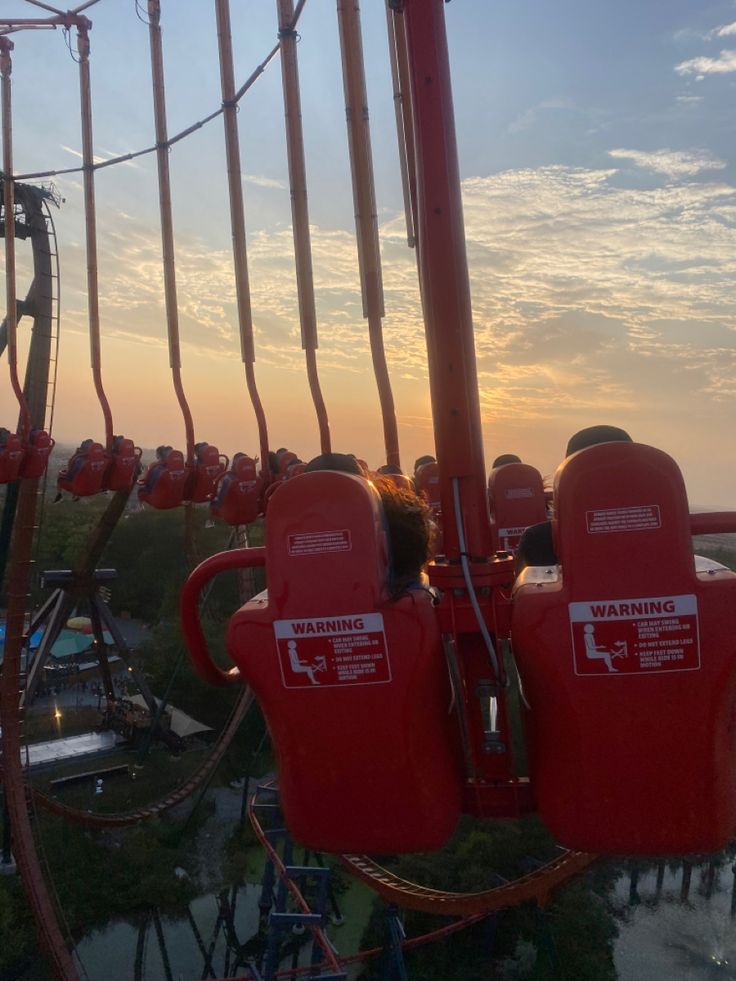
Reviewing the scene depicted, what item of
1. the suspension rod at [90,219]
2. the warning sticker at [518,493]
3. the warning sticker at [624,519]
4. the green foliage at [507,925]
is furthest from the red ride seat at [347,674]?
the green foliage at [507,925]

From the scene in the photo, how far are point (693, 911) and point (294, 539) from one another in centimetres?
1473

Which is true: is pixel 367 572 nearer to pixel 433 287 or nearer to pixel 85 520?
pixel 433 287

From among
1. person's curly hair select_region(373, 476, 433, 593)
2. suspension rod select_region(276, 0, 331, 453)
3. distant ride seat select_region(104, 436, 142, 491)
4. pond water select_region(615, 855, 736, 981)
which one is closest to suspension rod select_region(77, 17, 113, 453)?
distant ride seat select_region(104, 436, 142, 491)

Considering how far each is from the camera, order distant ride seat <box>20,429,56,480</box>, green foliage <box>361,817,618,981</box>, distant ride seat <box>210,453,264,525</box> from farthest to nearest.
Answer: green foliage <box>361,817,618,981</box> < distant ride seat <box>20,429,56,480</box> < distant ride seat <box>210,453,264,525</box>

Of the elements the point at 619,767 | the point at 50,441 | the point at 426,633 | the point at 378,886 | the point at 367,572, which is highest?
the point at 50,441

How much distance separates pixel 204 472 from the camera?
930 centimetres

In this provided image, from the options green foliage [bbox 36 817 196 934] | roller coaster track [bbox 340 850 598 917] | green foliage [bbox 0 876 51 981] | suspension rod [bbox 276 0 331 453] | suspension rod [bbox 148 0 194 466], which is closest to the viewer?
suspension rod [bbox 276 0 331 453]

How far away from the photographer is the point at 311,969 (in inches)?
374

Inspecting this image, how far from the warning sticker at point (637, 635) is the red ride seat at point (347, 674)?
1.22ft

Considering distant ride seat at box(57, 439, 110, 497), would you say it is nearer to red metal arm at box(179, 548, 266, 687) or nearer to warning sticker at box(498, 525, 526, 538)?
warning sticker at box(498, 525, 526, 538)

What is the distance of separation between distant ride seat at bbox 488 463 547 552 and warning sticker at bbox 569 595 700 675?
4197 millimetres

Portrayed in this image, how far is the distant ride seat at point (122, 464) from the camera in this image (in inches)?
405

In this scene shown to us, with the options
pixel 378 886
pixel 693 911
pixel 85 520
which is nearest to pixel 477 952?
pixel 693 911

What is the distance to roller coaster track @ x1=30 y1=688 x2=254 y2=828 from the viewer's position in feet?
42.3
